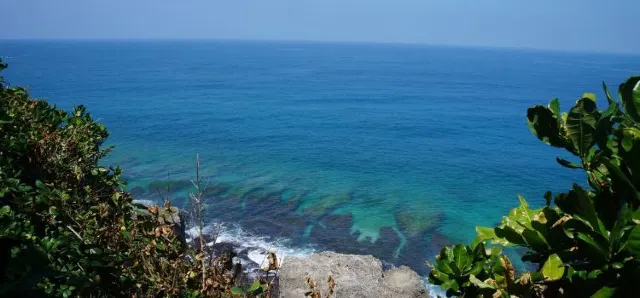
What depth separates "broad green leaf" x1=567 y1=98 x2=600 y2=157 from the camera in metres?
3.50

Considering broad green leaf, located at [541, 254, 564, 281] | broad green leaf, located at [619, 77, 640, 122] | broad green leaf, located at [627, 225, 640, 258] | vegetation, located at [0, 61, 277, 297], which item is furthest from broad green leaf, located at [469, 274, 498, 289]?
vegetation, located at [0, 61, 277, 297]

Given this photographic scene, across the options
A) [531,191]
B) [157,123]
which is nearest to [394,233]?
[531,191]

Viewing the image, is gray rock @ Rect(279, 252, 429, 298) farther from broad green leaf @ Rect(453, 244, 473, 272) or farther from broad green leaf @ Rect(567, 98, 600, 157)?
broad green leaf @ Rect(567, 98, 600, 157)

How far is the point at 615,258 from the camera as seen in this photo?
10.3 ft

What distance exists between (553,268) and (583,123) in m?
1.19

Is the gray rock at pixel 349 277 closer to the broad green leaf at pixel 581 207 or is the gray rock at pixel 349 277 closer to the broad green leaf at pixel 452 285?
the broad green leaf at pixel 452 285

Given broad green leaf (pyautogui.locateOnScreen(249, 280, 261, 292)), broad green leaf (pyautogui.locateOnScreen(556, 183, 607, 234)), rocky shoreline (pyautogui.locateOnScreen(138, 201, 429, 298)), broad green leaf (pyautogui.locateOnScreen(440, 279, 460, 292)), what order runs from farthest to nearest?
rocky shoreline (pyautogui.locateOnScreen(138, 201, 429, 298)) < broad green leaf (pyautogui.locateOnScreen(249, 280, 261, 292)) < broad green leaf (pyautogui.locateOnScreen(440, 279, 460, 292)) < broad green leaf (pyautogui.locateOnScreen(556, 183, 607, 234))

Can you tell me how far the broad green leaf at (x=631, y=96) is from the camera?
11.1 feet

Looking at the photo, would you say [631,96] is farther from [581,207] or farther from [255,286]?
[255,286]

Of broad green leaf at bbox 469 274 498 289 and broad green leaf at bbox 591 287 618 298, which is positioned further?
broad green leaf at bbox 469 274 498 289

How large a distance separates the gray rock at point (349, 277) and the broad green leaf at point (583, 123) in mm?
12293

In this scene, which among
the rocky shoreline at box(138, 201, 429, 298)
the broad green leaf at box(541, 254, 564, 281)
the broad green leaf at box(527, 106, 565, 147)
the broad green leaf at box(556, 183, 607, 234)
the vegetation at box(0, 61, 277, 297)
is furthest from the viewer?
the rocky shoreline at box(138, 201, 429, 298)

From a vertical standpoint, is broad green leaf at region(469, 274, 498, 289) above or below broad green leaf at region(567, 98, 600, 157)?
below

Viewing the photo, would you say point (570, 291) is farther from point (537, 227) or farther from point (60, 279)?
point (60, 279)
